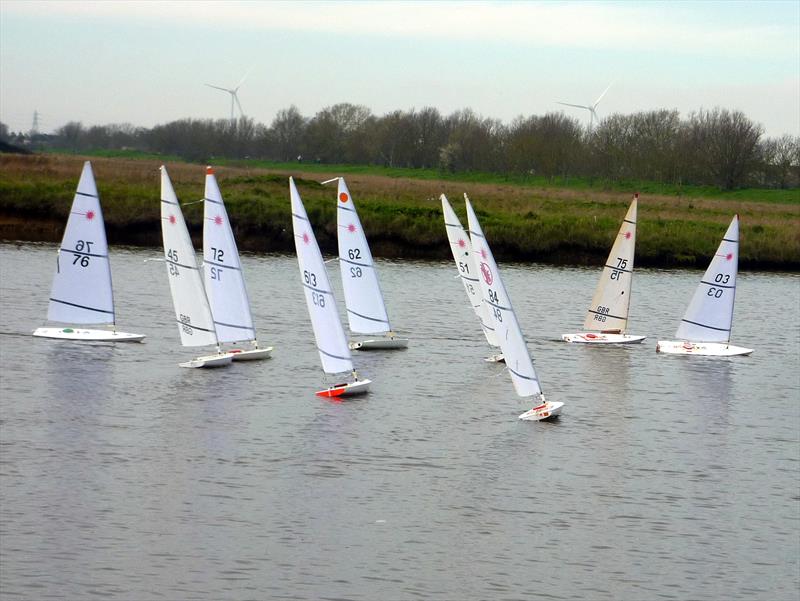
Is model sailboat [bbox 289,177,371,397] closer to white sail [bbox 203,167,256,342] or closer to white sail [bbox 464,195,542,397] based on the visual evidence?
white sail [bbox 464,195,542,397]

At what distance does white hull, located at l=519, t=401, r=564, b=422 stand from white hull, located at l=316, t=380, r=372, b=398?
4.56 meters

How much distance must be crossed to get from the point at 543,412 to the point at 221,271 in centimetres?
1079

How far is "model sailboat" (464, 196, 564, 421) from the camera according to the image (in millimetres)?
30828

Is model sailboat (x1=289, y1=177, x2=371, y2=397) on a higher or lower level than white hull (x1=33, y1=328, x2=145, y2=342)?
higher

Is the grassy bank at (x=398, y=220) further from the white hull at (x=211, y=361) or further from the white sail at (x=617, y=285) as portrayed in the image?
the white hull at (x=211, y=361)

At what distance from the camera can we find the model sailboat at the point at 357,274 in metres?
39.8

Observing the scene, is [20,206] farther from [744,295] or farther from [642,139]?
[642,139]

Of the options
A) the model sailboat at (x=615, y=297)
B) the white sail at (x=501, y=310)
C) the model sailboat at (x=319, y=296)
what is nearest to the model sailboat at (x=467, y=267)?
the model sailboat at (x=615, y=297)

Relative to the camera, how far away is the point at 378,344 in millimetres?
41688

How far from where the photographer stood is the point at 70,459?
86.6 ft

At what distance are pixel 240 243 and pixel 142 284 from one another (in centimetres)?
1757

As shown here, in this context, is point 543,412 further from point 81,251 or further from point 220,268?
point 81,251

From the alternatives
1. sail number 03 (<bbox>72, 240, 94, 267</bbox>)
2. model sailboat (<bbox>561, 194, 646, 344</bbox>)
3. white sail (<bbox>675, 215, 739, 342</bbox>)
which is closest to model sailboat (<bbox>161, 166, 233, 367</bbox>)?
sail number 03 (<bbox>72, 240, 94, 267</bbox>)

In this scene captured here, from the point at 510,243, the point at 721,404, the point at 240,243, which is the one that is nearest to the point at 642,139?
the point at 510,243
